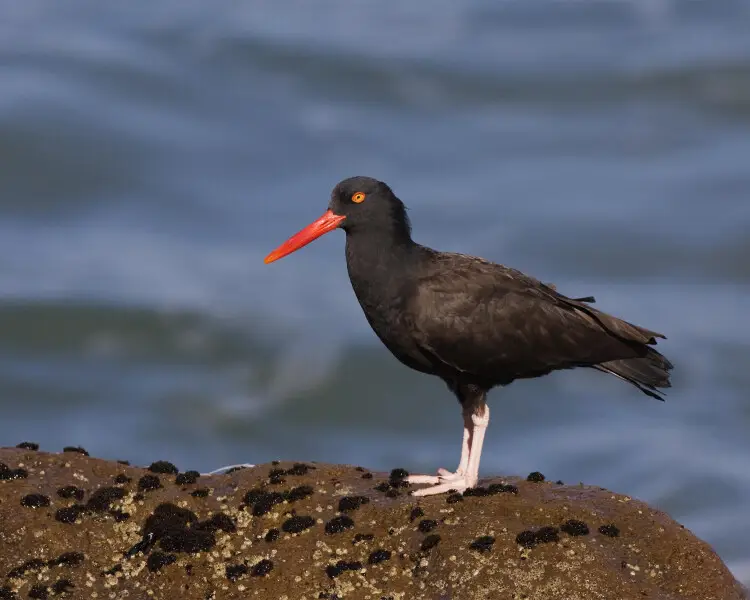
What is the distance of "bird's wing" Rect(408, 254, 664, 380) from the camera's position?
9047 mm

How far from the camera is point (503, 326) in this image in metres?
9.27

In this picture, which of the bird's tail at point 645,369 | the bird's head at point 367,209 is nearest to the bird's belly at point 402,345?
the bird's head at point 367,209

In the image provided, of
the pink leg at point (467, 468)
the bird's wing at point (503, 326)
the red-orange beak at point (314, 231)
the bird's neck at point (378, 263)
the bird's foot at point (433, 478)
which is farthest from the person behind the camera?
the red-orange beak at point (314, 231)

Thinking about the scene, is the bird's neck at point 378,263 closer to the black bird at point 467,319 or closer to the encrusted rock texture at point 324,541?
the black bird at point 467,319

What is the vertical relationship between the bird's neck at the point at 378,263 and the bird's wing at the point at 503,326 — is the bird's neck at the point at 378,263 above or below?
above

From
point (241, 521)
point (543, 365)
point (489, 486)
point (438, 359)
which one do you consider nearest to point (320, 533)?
point (241, 521)

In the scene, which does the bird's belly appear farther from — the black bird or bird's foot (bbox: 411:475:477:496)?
bird's foot (bbox: 411:475:477:496)

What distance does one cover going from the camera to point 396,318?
357 inches

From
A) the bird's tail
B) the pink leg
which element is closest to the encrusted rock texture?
the pink leg

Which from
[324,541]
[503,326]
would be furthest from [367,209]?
[324,541]

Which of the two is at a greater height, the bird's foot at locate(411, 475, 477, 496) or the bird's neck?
the bird's neck

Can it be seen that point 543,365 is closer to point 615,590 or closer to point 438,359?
point 438,359

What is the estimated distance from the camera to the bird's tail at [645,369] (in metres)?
9.43

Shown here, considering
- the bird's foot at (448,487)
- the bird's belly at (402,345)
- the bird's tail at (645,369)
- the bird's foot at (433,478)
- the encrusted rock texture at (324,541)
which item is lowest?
the encrusted rock texture at (324,541)
